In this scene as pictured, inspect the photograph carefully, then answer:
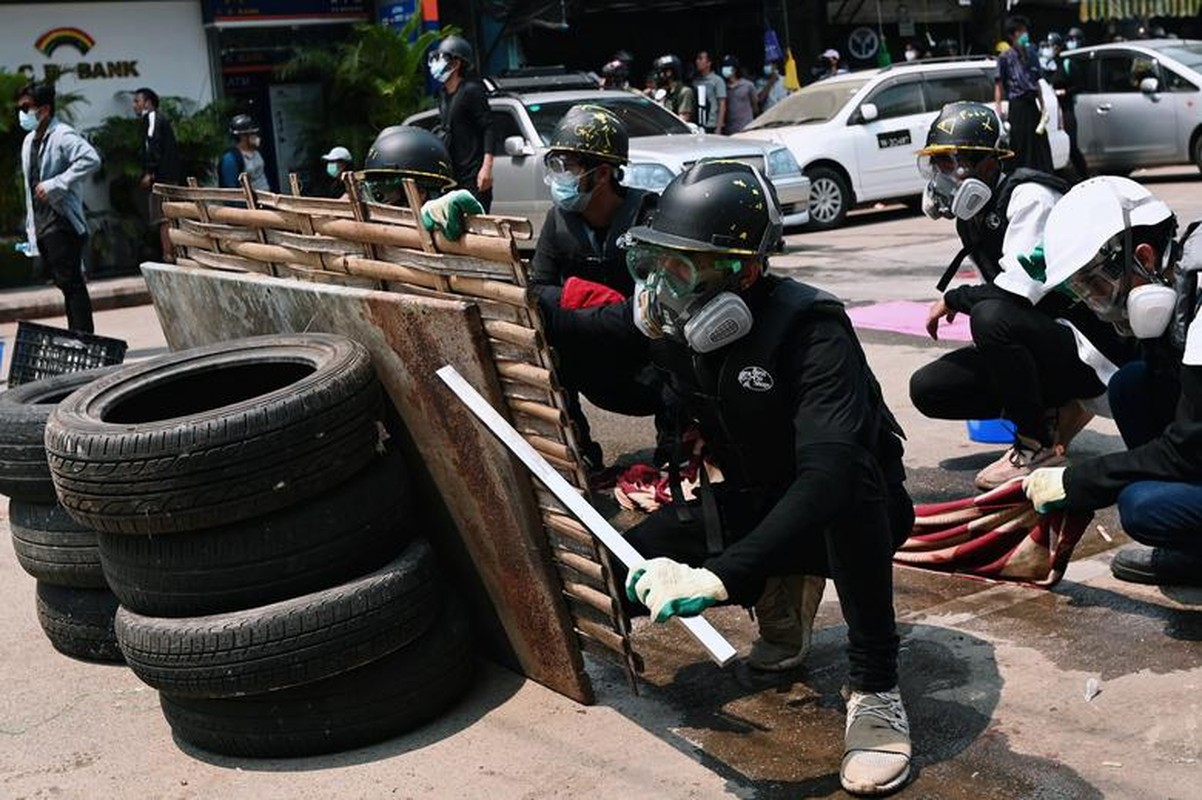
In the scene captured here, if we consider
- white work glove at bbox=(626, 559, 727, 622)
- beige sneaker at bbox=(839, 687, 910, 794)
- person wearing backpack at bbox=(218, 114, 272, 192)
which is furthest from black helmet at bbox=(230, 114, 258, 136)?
white work glove at bbox=(626, 559, 727, 622)

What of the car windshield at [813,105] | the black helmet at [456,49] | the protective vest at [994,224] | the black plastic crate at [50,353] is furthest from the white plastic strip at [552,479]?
the car windshield at [813,105]

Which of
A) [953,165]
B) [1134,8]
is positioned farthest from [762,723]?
[1134,8]

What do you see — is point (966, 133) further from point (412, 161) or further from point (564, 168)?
point (412, 161)

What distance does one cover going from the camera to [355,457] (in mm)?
4148

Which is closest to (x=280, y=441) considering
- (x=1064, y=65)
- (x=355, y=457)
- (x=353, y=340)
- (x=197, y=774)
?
(x=355, y=457)

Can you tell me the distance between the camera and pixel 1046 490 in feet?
14.7

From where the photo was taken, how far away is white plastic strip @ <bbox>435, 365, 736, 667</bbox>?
358 centimetres

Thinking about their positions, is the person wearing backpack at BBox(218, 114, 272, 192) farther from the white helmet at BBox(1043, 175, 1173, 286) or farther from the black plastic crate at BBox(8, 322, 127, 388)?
the white helmet at BBox(1043, 175, 1173, 286)

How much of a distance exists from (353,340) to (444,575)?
2.41 ft

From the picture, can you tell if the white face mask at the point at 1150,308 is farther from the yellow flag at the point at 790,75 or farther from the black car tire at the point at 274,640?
the yellow flag at the point at 790,75

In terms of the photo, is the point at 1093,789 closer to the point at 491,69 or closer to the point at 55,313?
the point at 55,313

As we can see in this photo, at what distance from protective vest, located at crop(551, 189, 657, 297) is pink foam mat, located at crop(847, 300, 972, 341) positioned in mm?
3686

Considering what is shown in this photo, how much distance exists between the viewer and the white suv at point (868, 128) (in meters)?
17.1

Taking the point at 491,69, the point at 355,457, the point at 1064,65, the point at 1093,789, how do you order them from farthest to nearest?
the point at 491,69 → the point at 1064,65 → the point at 355,457 → the point at 1093,789
